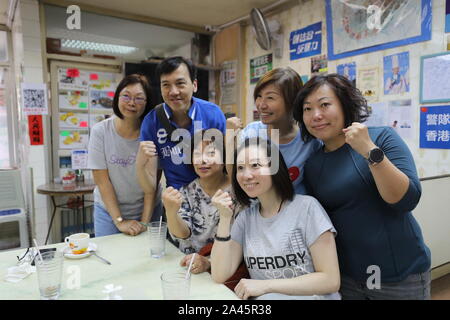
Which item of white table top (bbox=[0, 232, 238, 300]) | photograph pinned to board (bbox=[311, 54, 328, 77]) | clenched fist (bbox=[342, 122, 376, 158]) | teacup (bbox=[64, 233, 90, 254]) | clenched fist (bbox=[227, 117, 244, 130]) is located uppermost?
photograph pinned to board (bbox=[311, 54, 328, 77])

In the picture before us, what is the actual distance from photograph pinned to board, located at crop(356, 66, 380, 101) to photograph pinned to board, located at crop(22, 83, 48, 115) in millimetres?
3084

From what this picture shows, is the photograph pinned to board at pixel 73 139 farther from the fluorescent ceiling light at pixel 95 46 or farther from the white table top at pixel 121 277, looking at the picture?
the white table top at pixel 121 277

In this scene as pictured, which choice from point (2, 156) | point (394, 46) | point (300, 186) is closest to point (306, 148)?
point (300, 186)

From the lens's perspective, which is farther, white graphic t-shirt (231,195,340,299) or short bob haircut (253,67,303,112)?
short bob haircut (253,67,303,112)

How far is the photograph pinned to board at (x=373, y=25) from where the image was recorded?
89.8 inches

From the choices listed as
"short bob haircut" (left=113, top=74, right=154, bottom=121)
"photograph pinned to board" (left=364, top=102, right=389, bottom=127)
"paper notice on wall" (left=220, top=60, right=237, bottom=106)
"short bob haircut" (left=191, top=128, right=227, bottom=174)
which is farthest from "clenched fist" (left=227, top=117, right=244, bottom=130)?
"paper notice on wall" (left=220, top=60, right=237, bottom=106)

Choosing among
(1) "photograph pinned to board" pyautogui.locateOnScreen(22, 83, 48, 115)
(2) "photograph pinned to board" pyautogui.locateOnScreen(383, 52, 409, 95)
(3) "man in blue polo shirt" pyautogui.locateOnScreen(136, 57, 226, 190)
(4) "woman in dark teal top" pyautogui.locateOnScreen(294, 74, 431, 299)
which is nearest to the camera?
(4) "woman in dark teal top" pyautogui.locateOnScreen(294, 74, 431, 299)

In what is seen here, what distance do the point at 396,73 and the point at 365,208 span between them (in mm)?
1797

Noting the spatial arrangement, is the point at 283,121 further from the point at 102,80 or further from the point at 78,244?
the point at 102,80

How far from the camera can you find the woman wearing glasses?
1771mm

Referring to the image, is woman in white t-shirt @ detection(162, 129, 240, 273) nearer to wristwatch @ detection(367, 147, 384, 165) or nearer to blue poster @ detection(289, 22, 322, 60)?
wristwatch @ detection(367, 147, 384, 165)

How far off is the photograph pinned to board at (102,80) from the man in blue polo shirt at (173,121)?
97.9 inches

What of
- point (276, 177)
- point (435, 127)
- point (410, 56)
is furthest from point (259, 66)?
point (276, 177)
